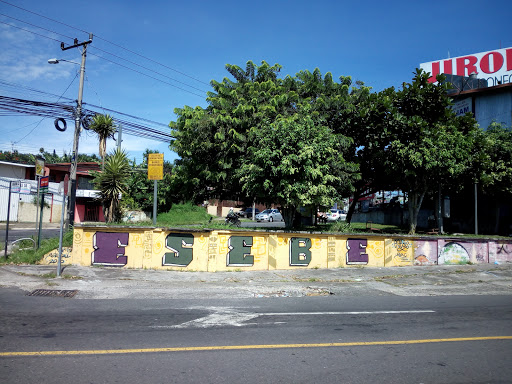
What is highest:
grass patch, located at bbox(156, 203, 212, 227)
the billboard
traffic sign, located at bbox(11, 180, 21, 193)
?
the billboard

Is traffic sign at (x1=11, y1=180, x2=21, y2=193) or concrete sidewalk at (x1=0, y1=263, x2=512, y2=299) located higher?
traffic sign at (x1=11, y1=180, x2=21, y2=193)

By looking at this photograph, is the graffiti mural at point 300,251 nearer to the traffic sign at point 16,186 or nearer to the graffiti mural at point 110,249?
the graffiti mural at point 110,249

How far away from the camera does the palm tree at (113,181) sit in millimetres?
14367

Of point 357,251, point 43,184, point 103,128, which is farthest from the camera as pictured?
point 103,128

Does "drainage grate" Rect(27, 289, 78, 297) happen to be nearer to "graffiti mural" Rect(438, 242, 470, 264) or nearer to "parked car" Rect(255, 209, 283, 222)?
"graffiti mural" Rect(438, 242, 470, 264)

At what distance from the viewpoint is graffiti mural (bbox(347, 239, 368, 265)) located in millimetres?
14172

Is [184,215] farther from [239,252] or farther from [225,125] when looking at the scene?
[239,252]

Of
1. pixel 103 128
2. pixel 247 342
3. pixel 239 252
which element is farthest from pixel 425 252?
pixel 103 128

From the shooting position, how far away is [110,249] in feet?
40.6

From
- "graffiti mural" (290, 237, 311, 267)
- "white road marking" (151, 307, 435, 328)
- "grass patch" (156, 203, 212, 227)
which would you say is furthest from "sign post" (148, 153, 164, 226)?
"grass patch" (156, 203, 212, 227)

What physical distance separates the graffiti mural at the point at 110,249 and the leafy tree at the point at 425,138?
12994mm

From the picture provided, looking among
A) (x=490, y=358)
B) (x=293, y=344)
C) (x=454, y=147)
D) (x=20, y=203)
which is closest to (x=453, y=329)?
(x=490, y=358)

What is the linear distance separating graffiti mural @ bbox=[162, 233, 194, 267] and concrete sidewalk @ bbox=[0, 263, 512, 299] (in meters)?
0.51

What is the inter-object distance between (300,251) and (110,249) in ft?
21.7
